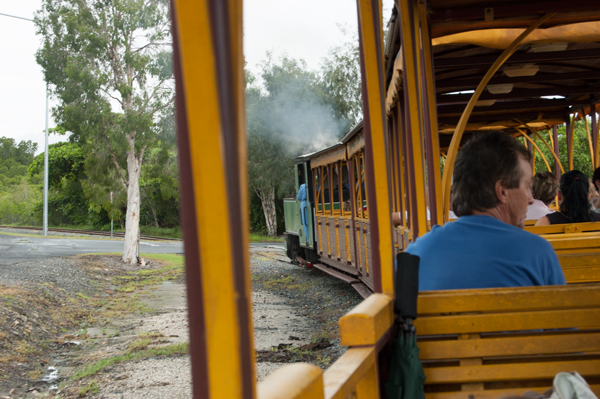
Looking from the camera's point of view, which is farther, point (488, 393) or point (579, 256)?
point (579, 256)

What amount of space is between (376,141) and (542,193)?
3.15m

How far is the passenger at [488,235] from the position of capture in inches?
78.6

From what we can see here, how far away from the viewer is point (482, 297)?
1854 millimetres

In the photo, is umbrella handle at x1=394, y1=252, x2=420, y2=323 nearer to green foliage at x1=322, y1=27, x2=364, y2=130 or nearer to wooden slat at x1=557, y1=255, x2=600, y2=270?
wooden slat at x1=557, y1=255, x2=600, y2=270

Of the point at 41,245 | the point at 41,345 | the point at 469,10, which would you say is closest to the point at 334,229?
the point at 41,345

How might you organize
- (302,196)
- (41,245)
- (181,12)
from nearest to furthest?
(181,12) → (302,196) → (41,245)

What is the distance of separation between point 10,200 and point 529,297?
54863 mm

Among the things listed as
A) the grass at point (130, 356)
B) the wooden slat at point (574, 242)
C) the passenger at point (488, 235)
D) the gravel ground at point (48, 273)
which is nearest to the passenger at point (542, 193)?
the wooden slat at point (574, 242)

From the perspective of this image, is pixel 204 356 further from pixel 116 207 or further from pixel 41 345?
pixel 116 207

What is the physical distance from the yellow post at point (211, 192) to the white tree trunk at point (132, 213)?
61.1ft

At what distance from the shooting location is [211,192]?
77 centimetres

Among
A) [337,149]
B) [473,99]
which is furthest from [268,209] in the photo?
[473,99]

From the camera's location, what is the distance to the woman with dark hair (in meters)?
4.02

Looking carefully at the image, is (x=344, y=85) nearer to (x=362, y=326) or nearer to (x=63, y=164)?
(x=63, y=164)
